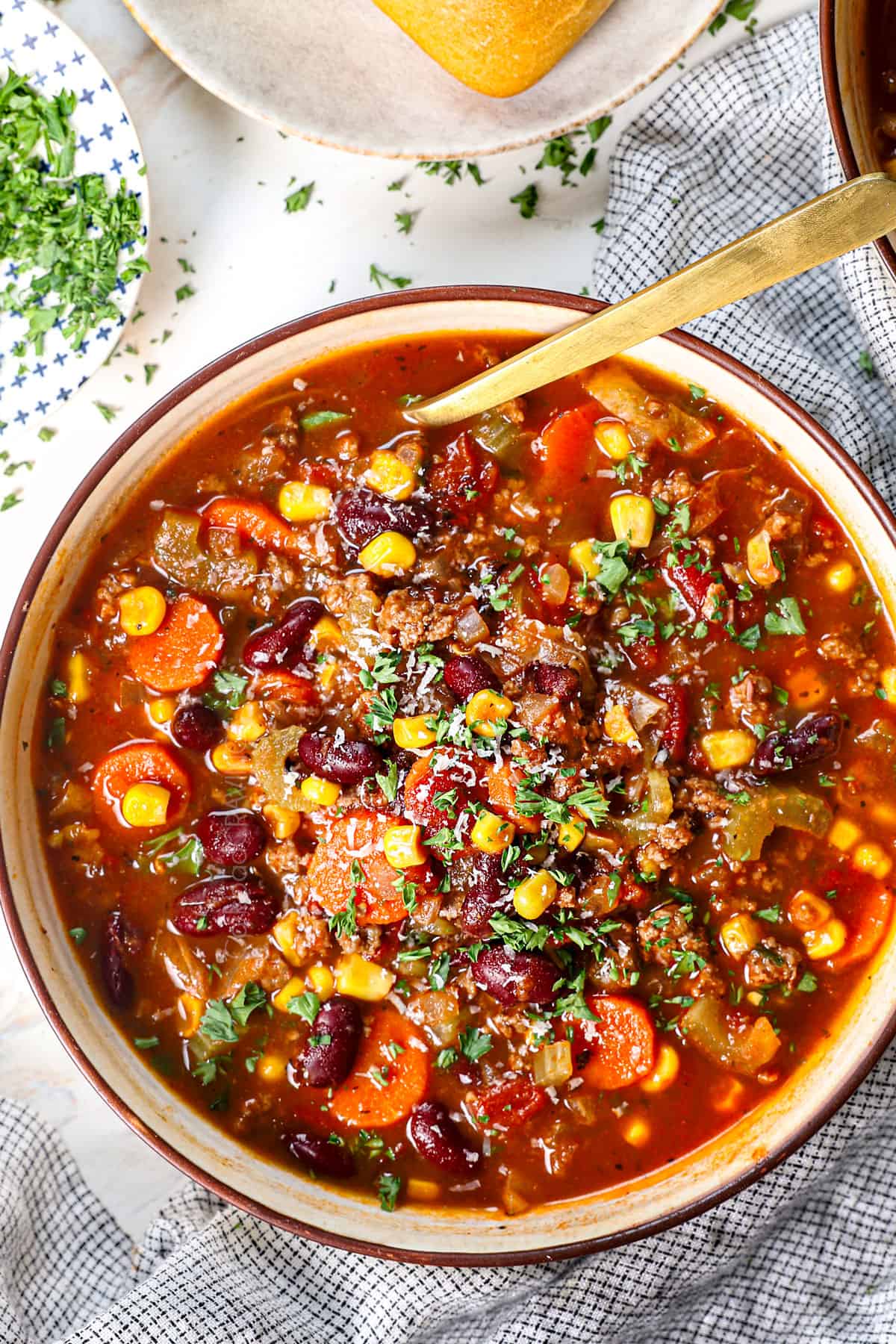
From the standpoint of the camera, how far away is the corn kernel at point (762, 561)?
4.35 metres

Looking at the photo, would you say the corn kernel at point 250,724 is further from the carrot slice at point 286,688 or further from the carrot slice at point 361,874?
the carrot slice at point 361,874

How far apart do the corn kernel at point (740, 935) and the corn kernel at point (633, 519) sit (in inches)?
56.4

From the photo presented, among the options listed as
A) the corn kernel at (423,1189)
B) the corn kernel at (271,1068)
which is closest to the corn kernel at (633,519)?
the corn kernel at (271,1068)

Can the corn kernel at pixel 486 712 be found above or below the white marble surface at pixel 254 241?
below

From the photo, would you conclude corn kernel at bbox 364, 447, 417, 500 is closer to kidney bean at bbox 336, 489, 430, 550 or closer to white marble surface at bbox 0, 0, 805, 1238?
kidney bean at bbox 336, 489, 430, 550

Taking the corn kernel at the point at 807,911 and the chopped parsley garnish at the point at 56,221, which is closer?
the corn kernel at the point at 807,911

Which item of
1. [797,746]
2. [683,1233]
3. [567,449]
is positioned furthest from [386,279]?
[683,1233]

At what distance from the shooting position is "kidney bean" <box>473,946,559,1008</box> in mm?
4203

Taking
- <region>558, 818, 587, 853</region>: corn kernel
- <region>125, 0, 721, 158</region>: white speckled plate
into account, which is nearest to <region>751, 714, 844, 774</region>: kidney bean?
<region>558, 818, 587, 853</region>: corn kernel

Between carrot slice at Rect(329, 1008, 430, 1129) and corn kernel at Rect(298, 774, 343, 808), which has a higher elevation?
corn kernel at Rect(298, 774, 343, 808)

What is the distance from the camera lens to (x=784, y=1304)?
4.69 metres

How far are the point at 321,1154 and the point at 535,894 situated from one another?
1331 millimetres

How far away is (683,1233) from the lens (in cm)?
468

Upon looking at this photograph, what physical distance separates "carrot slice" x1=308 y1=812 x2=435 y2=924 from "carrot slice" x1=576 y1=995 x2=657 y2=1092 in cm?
81
